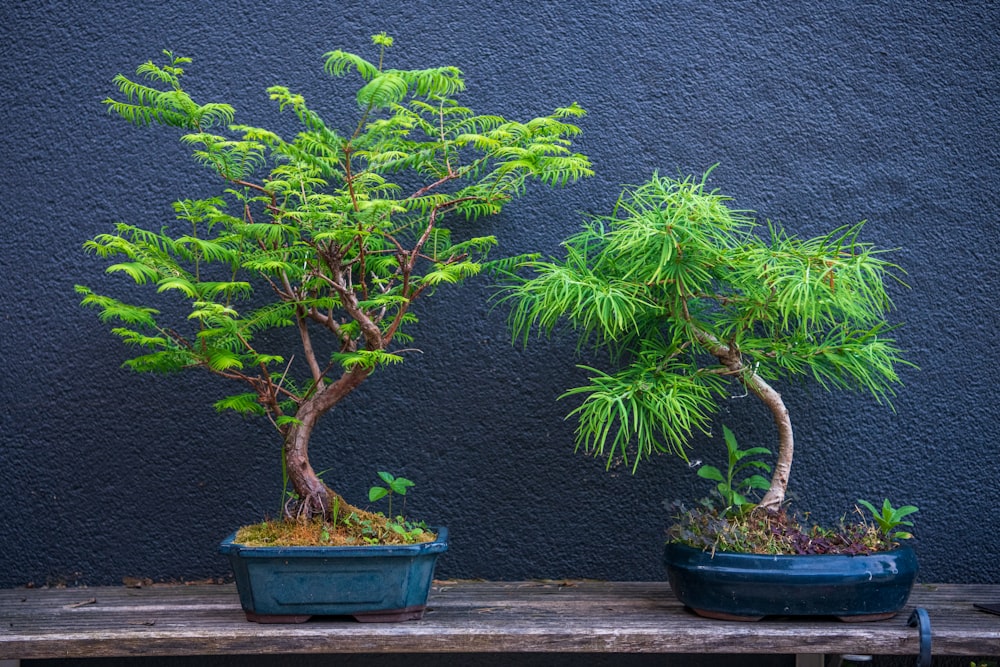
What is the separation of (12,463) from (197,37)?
3.30 ft

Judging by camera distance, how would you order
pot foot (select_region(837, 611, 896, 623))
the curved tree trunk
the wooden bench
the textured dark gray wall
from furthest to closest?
1. the textured dark gray wall
2. the curved tree trunk
3. pot foot (select_region(837, 611, 896, 623))
4. the wooden bench

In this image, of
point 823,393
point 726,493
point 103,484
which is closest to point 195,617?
point 103,484

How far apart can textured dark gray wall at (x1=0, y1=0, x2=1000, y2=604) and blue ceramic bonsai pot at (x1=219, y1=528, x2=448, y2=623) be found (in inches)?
17.6

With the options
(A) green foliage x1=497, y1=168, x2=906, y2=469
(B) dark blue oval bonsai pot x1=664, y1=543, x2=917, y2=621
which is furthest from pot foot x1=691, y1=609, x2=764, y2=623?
(A) green foliage x1=497, y1=168, x2=906, y2=469

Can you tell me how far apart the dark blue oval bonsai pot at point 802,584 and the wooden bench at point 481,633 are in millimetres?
28

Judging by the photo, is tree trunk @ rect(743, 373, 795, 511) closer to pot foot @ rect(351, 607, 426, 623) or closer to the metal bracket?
the metal bracket

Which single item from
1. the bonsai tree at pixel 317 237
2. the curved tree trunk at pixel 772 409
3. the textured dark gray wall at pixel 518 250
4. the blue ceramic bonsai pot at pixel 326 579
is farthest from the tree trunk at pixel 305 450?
the curved tree trunk at pixel 772 409

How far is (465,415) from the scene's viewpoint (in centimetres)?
188

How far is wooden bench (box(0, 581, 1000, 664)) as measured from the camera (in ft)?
4.36

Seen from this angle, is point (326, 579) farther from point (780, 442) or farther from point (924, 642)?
point (924, 642)

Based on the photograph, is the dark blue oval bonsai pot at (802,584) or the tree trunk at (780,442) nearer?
the dark blue oval bonsai pot at (802,584)

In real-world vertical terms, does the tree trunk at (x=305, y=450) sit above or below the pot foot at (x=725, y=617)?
above

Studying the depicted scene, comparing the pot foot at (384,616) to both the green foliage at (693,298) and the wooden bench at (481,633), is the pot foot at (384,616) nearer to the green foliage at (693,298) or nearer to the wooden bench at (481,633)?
the wooden bench at (481,633)

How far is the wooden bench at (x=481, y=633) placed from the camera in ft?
4.36
